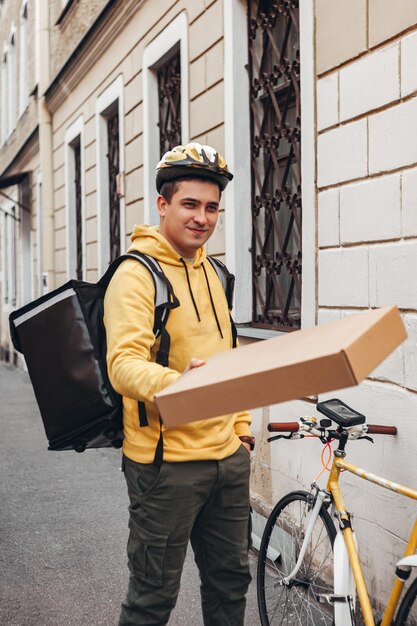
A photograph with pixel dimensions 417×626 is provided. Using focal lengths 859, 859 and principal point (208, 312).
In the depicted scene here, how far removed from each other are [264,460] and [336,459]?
6.97ft

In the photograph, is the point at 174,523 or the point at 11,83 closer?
the point at 174,523

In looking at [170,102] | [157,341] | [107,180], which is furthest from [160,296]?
[107,180]

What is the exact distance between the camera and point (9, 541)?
16.9ft

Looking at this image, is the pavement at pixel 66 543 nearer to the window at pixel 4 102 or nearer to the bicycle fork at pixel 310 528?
the bicycle fork at pixel 310 528

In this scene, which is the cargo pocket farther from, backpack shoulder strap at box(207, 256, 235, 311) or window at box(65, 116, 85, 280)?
window at box(65, 116, 85, 280)

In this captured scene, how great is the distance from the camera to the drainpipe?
1333 cm

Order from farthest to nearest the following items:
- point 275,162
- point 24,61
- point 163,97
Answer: point 24,61 → point 163,97 → point 275,162

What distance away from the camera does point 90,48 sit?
1026cm

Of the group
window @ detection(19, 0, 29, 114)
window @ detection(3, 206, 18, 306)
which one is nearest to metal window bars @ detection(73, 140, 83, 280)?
window @ detection(19, 0, 29, 114)

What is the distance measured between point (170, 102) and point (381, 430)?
4.98 meters

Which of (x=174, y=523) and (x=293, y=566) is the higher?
(x=174, y=523)

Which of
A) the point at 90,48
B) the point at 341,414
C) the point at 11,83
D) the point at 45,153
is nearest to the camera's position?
the point at 341,414

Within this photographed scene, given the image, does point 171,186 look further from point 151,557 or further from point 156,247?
point 151,557

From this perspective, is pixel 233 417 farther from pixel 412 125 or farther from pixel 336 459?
pixel 412 125
